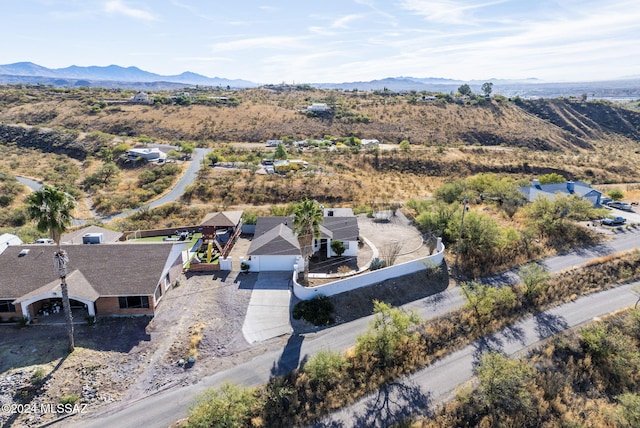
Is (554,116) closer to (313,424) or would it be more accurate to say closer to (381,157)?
(381,157)

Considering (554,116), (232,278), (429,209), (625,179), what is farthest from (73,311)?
(554,116)

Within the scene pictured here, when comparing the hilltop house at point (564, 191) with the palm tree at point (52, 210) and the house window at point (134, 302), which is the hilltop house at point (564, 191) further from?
the palm tree at point (52, 210)

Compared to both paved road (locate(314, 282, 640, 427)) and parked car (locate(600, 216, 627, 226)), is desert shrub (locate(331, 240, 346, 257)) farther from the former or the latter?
parked car (locate(600, 216, 627, 226))

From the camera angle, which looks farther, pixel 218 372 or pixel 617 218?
pixel 617 218

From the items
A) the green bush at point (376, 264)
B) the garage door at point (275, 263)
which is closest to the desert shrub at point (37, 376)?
the garage door at point (275, 263)

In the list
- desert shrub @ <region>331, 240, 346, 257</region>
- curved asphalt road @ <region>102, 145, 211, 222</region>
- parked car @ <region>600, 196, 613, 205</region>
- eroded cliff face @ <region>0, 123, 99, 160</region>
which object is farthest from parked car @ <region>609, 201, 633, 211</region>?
eroded cliff face @ <region>0, 123, 99, 160</region>

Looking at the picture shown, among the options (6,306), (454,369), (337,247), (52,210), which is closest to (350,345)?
(454,369)
